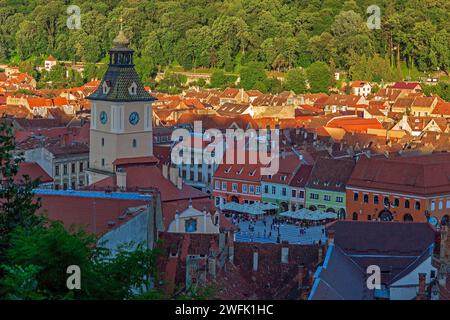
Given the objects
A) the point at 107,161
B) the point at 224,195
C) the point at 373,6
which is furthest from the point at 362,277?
the point at 373,6

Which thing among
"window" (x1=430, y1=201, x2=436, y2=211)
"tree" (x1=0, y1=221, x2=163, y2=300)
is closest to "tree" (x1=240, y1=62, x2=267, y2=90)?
"window" (x1=430, y1=201, x2=436, y2=211)

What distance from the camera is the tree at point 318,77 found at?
236 ft

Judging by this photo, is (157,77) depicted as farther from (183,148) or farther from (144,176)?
(144,176)

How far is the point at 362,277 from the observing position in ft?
62.8

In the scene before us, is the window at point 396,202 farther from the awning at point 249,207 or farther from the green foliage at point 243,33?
the green foliage at point 243,33

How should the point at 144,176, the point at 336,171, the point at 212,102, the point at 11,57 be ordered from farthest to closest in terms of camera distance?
the point at 11,57
the point at 212,102
the point at 336,171
the point at 144,176

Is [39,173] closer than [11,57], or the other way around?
[39,173]

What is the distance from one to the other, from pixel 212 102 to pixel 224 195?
28.5m

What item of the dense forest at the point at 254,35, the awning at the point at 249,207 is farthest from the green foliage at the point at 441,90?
the awning at the point at 249,207

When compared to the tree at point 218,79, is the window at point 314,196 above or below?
below

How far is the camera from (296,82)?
236 ft

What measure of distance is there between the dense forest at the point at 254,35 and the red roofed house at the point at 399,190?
126 feet

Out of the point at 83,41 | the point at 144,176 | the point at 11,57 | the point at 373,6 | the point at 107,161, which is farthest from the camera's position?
the point at 11,57

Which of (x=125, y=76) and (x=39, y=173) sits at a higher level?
(x=125, y=76)
